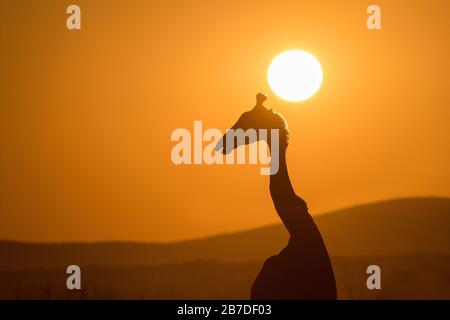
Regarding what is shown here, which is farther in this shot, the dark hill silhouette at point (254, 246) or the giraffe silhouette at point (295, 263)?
the dark hill silhouette at point (254, 246)

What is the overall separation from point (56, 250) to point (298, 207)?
181 inches

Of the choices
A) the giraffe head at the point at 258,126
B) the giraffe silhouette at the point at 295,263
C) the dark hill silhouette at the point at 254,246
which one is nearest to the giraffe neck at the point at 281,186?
the giraffe silhouette at the point at 295,263

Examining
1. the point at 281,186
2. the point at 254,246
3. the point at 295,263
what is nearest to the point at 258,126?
the point at 281,186

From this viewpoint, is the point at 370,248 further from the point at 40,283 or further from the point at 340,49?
the point at 40,283

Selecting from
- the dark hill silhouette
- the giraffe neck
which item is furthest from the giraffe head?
the dark hill silhouette

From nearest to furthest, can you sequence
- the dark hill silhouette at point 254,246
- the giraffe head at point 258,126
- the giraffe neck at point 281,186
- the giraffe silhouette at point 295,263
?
the giraffe silhouette at point 295,263
the giraffe neck at point 281,186
the giraffe head at point 258,126
the dark hill silhouette at point 254,246

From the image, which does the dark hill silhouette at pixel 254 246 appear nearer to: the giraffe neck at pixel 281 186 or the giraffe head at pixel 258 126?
the giraffe head at pixel 258 126

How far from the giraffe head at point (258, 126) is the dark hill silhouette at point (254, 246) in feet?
11.2

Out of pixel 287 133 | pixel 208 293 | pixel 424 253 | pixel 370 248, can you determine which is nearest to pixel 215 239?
pixel 208 293

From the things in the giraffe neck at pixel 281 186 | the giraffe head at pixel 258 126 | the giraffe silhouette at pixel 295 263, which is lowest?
the giraffe silhouette at pixel 295 263

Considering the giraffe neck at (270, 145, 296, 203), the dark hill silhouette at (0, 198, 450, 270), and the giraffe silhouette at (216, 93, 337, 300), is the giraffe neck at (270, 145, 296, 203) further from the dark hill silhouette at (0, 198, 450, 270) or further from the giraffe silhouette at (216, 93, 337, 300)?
the dark hill silhouette at (0, 198, 450, 270)

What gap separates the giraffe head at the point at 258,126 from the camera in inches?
223

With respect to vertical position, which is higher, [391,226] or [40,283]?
[391,226]

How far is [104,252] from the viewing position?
927cm
